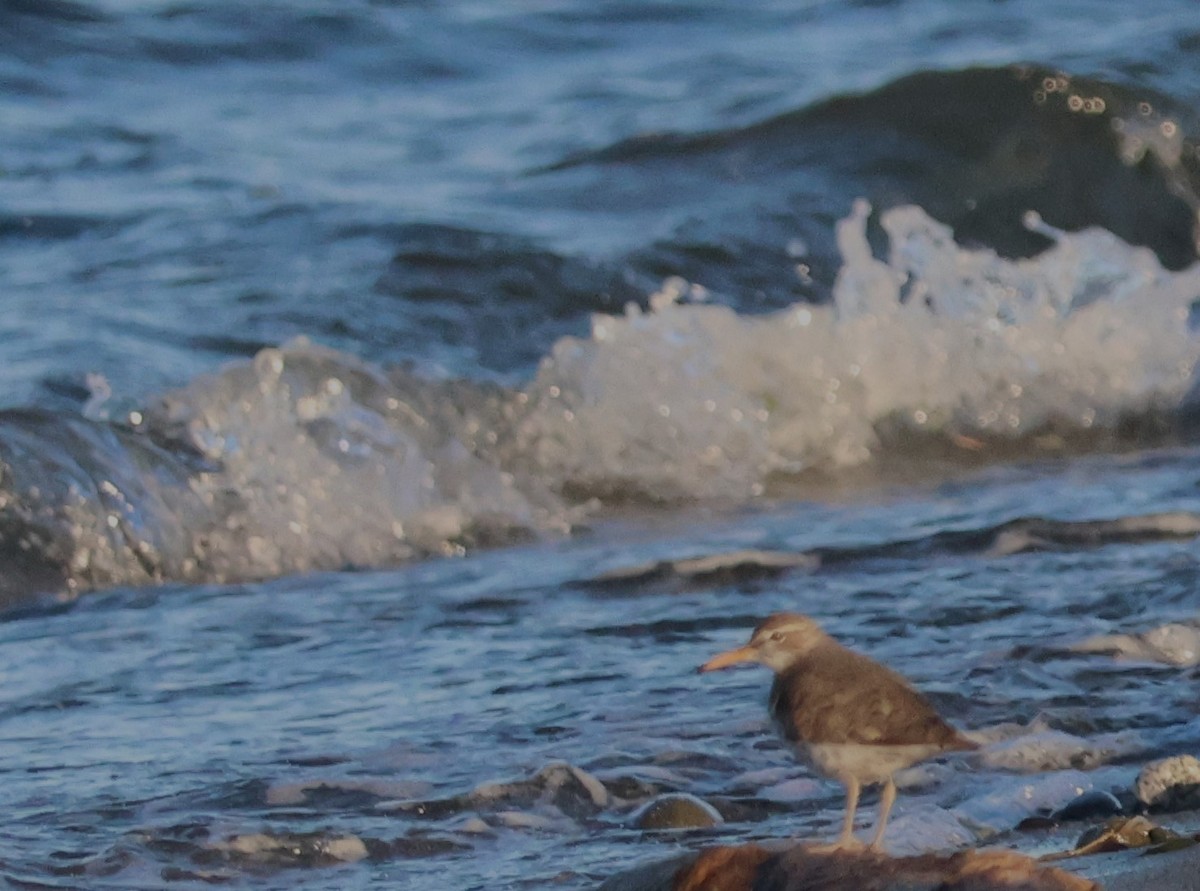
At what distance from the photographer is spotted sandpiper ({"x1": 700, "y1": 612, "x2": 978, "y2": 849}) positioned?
3086mm

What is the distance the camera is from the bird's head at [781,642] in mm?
3383

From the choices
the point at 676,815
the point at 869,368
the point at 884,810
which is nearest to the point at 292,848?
the point at 676,815

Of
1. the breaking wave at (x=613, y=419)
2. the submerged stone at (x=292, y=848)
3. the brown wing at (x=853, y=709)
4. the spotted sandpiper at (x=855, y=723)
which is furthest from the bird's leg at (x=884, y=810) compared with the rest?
the breaking wave at (x=613, y=419)

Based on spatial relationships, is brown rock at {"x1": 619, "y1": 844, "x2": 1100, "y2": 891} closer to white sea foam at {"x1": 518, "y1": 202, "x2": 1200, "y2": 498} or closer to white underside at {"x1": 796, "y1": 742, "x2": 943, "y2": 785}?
white underside at {"x1": 796, "y1": 742, "x2": 943, "y2": 785}

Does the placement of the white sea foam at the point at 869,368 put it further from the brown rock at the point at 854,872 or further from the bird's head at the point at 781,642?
the brown rock at the point at 854,872

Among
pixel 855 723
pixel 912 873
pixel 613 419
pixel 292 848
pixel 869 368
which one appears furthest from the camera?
pixel 869 368

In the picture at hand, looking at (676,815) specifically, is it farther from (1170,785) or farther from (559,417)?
(559,417)

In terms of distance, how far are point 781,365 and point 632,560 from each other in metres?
1.95

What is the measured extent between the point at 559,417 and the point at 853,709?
373cm

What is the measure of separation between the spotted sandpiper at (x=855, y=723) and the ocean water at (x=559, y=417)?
40cm

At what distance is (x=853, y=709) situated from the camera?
3111 mm

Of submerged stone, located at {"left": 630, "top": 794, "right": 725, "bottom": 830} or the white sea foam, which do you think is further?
the white sea foam

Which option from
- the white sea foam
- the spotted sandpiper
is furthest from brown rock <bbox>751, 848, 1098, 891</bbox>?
the white sea foam

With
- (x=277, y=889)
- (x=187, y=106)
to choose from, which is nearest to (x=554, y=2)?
(x=187, y=106)
